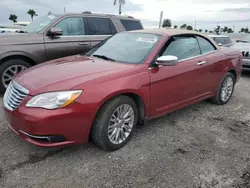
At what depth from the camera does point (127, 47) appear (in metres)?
3.76

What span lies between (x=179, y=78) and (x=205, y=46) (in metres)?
1.22

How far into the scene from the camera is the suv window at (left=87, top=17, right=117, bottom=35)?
615 cm

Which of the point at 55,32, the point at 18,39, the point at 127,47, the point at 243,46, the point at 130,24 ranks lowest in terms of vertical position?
the point at 243,46

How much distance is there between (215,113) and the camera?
178 inches

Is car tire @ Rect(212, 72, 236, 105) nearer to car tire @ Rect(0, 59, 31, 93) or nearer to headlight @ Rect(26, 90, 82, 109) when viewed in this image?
A: headlight @ Rect(26, 90, 82, 109)

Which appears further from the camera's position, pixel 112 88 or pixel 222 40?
pixel 222 40

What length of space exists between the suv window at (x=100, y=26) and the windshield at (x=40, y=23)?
0.93 meters

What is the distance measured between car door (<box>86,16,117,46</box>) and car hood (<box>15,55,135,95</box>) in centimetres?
275

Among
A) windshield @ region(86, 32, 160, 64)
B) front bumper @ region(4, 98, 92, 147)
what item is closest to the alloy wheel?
front bumper @ region(4, 98, 92, 147)

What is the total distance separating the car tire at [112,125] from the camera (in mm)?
2826

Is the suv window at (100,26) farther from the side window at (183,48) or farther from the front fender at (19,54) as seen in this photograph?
the side window at (183,48)

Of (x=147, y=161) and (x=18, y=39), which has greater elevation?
(x=18, y=39)

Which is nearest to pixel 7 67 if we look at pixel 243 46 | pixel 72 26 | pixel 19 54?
pixel 19 54

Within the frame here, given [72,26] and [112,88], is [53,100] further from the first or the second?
[72,26]
